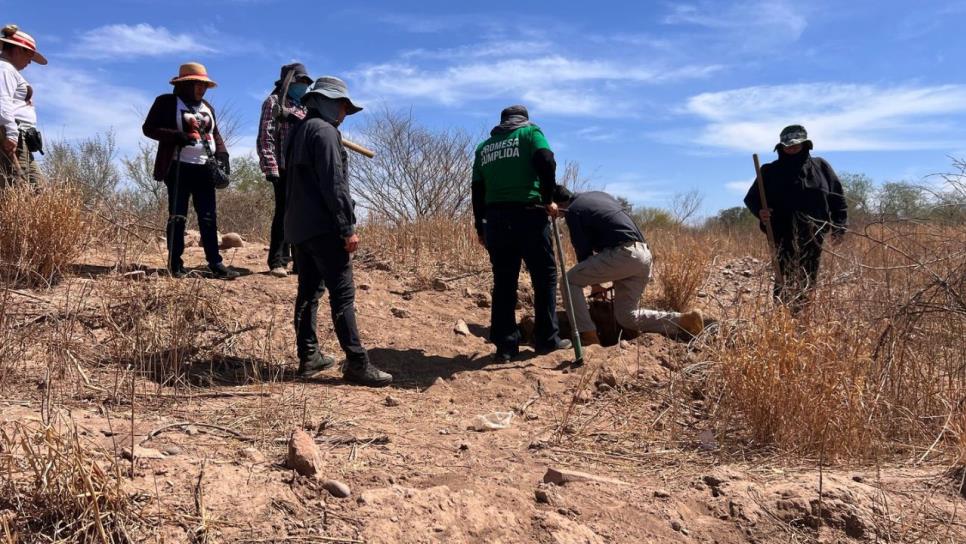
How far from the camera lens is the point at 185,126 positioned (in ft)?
16.6

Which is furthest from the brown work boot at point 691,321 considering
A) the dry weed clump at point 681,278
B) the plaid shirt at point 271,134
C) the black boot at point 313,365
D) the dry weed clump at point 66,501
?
the dry weed clump at point 66,501

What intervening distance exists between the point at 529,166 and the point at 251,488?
3001mm

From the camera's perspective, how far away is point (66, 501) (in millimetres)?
1866

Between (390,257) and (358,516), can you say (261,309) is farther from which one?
(358,516)

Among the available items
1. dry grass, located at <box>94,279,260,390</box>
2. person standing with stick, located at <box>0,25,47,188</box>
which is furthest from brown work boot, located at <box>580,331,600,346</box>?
person standing with stick, located at <box>0,25,47,188</box>

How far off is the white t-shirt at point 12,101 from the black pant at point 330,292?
2266 mm

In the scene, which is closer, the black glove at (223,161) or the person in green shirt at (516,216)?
the person in green shirt at (516,216)

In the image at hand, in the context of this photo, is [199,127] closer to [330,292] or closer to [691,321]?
[330,292]

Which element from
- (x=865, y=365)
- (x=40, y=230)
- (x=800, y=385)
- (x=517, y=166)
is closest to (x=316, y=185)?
(x=517, y=166)

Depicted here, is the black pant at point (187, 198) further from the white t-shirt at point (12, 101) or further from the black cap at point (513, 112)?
the black cap at point (513, 112)

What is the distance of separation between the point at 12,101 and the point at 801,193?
221 inches

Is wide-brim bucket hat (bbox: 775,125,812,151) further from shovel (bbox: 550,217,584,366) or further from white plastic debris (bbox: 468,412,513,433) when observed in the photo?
white plastic debris (bbox: 468,412,513,433)

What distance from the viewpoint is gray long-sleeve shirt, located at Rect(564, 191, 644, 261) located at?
198 inches

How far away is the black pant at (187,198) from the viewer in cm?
504
